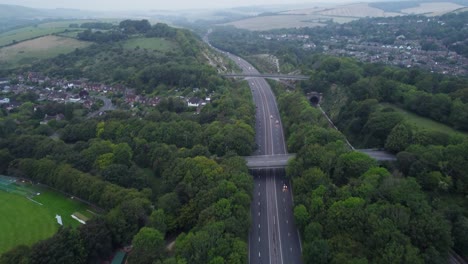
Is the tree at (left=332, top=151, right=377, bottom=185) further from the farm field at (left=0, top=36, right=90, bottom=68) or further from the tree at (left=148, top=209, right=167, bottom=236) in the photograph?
the farm field at (left=0, top=36, right=90, bottom=68)

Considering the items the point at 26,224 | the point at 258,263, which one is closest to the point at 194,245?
the point at 258,263

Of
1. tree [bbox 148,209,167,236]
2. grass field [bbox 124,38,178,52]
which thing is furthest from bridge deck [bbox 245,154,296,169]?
grass field [bbox 124,38,178,52]

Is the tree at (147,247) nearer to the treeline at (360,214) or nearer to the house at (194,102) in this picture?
the treeline at (360,214)

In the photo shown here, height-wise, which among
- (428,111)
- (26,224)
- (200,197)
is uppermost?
(428,111)

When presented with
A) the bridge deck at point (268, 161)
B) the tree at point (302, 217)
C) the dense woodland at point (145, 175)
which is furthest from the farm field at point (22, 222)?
the tree at point (302, 217)

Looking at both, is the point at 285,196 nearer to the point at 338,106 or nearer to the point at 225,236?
the point at 225,236
